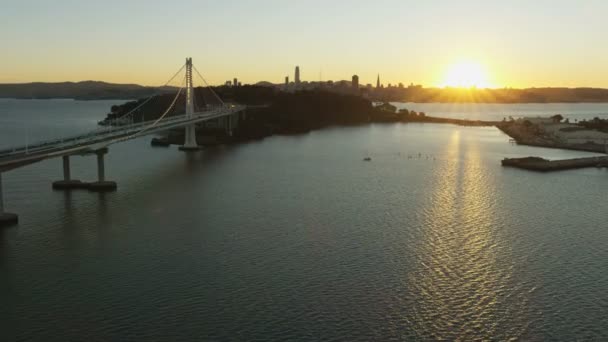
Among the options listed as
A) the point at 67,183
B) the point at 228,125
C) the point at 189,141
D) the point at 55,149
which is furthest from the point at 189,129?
the point at 55,149

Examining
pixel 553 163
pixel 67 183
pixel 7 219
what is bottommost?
pixel 7 219

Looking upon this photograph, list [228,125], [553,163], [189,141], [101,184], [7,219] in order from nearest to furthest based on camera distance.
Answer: [7,219]
[101,184]
[553,163]
[189,141]
[228,125]

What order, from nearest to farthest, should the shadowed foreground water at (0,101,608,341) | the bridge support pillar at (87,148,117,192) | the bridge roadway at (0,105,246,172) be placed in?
the shadowed foreground water at (0,101,608,341) < the bridge roadway at (0,105,246,172) < the bridge support pillar at (87,148,117,192)

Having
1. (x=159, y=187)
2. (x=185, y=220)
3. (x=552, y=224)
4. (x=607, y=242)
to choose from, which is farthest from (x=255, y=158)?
(x=607, y=242)

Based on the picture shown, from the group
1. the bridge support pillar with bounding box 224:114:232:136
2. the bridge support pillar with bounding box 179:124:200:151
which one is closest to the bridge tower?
the bridge support pillar with bounding box 179:124:200:151

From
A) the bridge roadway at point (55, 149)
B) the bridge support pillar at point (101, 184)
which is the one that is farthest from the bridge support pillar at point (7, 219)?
the bridge support pillar at point (101, 184)

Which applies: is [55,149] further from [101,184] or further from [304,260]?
[304,260]

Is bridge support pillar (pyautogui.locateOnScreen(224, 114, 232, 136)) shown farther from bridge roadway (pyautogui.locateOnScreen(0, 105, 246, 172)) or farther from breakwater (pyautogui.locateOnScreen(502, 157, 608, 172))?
breakwater (pyautogui.locateOnScreen(502, 157, 608, 172))

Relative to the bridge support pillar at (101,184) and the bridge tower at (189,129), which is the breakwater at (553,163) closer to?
the bridge tower at (189,129)

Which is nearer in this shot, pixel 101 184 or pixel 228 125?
pixel 101 184

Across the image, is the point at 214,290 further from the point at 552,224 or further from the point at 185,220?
the point at 552,224
